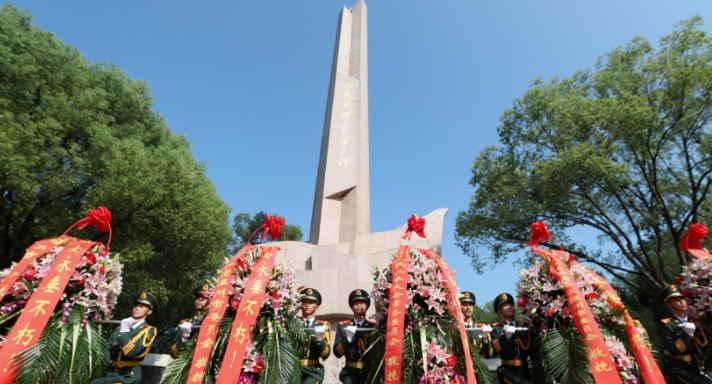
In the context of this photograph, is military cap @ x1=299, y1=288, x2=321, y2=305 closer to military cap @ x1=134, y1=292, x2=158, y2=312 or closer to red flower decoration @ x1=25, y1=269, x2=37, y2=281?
military cap @ x1=134, y1=292, x2=158, y2=312

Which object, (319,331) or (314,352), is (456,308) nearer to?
(319,331)

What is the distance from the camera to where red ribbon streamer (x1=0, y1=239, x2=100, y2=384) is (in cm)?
344

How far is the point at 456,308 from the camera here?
3.94 m

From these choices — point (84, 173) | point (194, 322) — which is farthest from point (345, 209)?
point (84, 173)

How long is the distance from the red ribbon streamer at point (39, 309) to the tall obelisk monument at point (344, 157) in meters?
7.38

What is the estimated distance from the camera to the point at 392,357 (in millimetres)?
3662

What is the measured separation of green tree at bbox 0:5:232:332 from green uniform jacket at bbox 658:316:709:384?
1093cm

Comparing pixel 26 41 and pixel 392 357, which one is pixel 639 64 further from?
pixel 26 41

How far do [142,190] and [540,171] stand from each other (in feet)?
36.7

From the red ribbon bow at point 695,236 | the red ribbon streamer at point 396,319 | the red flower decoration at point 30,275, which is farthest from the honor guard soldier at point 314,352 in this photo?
the red ribbon bow at point 695,236

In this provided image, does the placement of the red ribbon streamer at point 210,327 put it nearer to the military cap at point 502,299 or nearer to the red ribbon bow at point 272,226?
the red ribbon bow at point 272,226

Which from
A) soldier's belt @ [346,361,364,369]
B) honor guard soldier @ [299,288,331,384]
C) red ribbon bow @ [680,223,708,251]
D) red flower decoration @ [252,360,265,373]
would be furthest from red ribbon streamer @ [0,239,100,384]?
red ribbon bow @ [680,223,708,251]

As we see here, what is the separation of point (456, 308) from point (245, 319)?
1.99m

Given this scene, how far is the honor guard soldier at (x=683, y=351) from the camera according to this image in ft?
13.4
